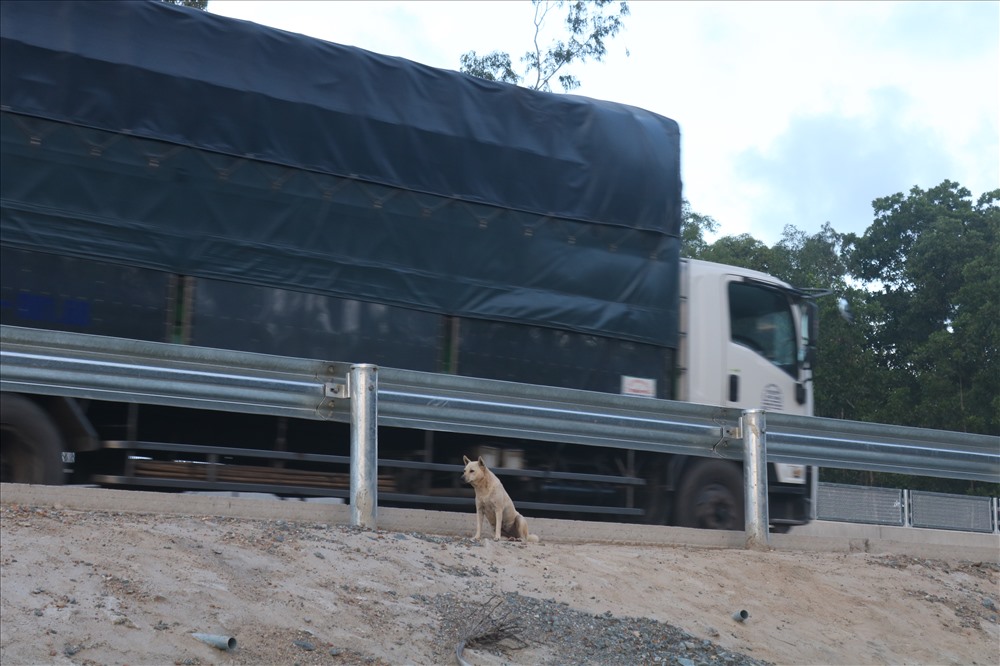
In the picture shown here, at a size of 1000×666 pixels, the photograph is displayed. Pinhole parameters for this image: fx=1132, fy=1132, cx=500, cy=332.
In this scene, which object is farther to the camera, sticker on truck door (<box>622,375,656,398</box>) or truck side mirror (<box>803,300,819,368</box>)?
truck side mirror (<box>803,300,819,368</box>)

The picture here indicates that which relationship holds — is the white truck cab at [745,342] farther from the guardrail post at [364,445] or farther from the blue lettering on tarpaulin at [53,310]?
the blue lettering on tarpaulin at [53,310]

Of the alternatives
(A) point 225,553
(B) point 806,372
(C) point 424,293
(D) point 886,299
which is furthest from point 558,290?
(D) point 886,299

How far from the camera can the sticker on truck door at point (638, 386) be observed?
33.2 feet

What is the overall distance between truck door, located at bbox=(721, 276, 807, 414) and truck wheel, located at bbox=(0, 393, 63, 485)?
6.03 metres

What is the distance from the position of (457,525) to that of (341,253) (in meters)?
2.63

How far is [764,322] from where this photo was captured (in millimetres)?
11312

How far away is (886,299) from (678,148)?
27.1 m

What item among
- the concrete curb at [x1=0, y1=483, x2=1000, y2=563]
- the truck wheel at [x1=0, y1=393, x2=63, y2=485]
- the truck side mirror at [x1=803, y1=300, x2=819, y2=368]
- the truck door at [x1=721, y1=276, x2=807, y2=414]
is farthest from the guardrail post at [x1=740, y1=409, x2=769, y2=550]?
the truck wheel at [x1=0, y1=393, x2=63, y2=485]

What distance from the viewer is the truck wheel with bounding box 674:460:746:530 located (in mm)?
9749

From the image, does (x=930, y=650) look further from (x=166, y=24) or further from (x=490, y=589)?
(x=166, y=24)

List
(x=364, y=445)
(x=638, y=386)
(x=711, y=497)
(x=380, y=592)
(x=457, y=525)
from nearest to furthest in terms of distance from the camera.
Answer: (x=380, y=592), (x=364, y=445), (x=457, y=525), (x=711, y=497), (x=638, y=386)

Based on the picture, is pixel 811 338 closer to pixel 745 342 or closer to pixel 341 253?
pixel 745 342

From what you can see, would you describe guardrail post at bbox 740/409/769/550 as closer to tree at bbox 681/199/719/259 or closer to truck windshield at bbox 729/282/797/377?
truck windshield at bbox 729/282/797/377

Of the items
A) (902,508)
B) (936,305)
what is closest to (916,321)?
(936,305)
